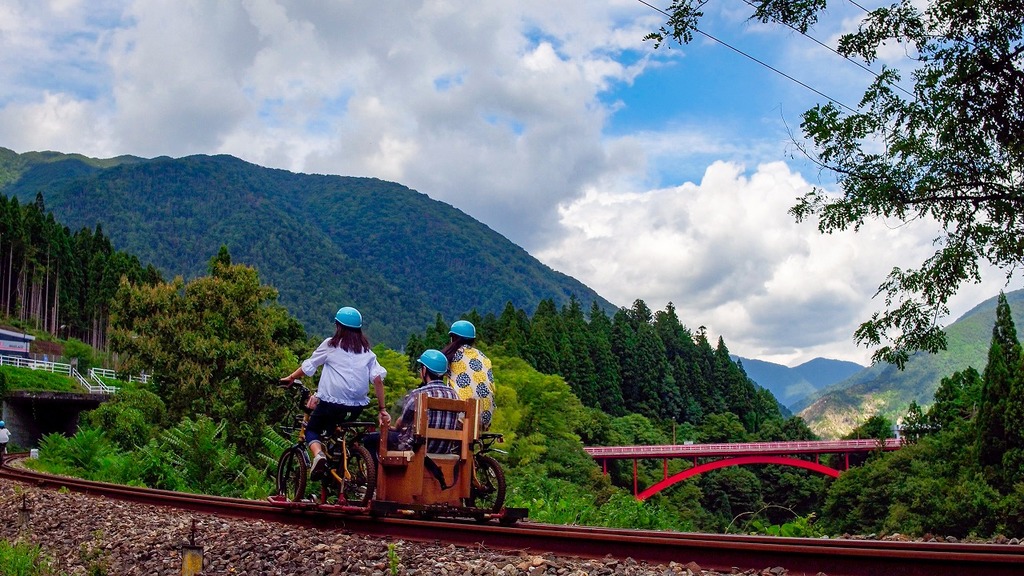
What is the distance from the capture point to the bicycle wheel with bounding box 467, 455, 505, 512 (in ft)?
24.6

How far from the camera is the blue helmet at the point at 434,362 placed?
296 inches

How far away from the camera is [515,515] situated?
275 inches

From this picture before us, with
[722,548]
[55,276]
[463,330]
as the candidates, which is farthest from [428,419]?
[55,276]

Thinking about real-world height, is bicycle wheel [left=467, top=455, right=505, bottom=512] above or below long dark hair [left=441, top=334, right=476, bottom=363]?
below

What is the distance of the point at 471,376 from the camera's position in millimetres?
7996

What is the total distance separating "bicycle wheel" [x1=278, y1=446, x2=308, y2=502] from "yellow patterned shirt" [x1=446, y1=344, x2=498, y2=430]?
1.42 meters

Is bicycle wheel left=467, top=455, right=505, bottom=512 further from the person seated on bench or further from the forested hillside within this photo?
the forested hillside

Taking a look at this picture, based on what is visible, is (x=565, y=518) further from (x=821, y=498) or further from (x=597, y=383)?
(x=597, y=383)

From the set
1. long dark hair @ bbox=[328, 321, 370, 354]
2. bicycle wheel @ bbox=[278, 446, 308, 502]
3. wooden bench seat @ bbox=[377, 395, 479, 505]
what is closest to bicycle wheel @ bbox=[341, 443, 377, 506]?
wooden bench seat @ bbox=[377, 395, 479, 505]

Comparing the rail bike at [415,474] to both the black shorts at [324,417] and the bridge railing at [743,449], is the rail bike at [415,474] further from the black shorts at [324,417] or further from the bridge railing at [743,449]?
the bridge railing at [743,449]

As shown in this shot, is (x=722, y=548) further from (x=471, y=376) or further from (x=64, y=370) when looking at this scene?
(x=64, y=370)

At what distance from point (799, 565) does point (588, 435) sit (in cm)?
7252

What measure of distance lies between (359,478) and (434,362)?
1.12 metres

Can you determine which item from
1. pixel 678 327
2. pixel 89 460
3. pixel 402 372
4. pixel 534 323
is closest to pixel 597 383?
pixel 534 323
